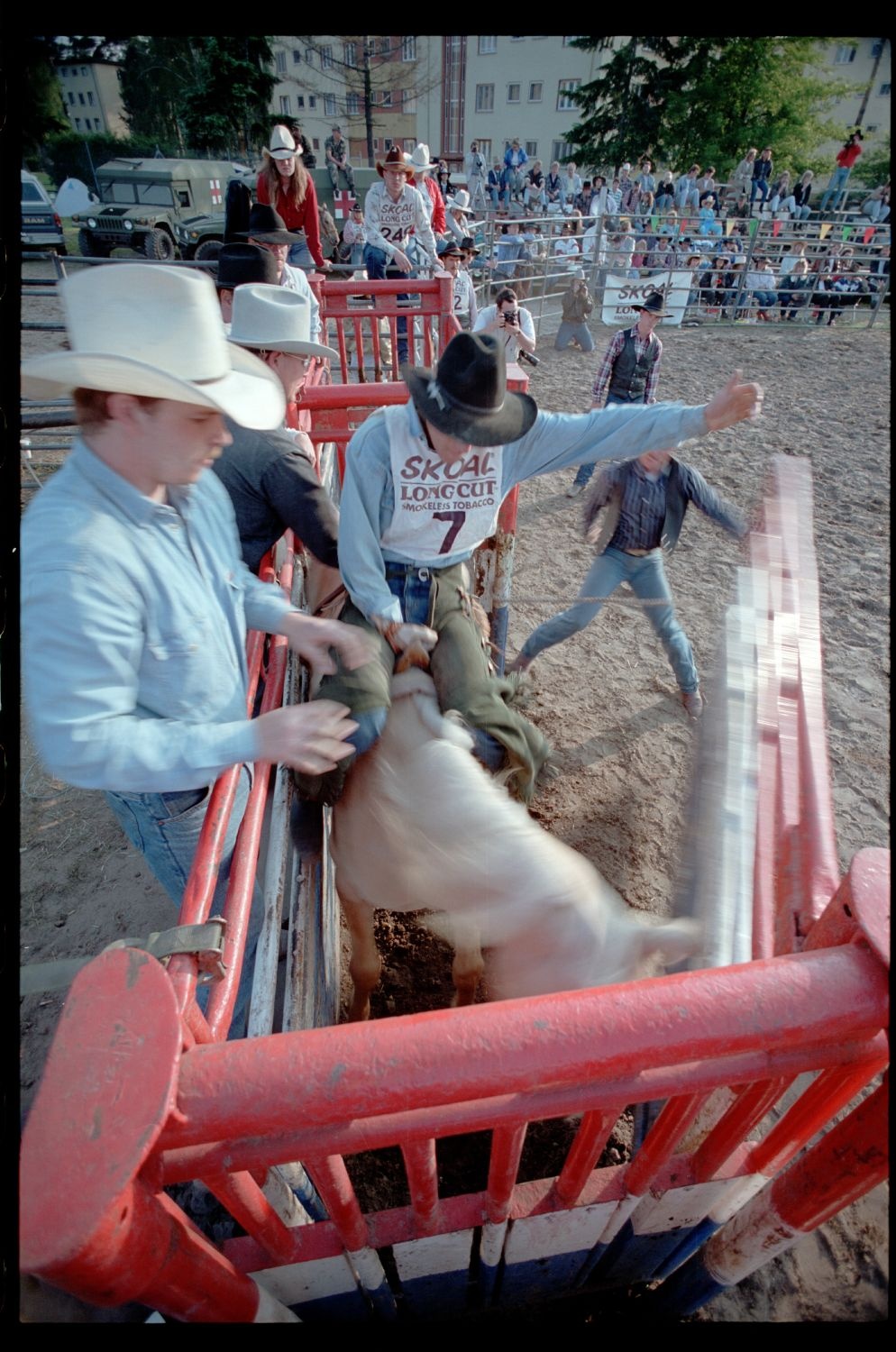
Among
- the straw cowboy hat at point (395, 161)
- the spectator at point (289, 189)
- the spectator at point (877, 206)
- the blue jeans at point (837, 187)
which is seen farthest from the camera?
the blue jeans at point (837, 187)

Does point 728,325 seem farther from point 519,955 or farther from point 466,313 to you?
point 519,955

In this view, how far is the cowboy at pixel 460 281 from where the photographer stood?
7457mm

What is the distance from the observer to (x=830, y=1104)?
4.69ft

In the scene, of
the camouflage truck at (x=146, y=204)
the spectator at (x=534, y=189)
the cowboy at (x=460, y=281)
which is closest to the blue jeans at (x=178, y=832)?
the cowboy at (x=460, y=281)

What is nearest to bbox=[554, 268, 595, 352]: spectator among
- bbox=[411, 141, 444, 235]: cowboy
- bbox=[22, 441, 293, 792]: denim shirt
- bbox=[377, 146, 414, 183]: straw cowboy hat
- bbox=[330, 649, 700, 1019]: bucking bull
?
bbox=[411, 141, 444, 235]: cowboy

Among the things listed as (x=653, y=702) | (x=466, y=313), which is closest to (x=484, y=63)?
(x=466, y=313)

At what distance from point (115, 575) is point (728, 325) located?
1525 cm

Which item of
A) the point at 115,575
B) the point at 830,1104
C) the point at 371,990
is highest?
the point at 115,575

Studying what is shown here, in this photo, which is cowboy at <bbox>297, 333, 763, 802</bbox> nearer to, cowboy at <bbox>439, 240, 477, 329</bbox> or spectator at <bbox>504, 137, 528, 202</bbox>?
cowboy at <bbox>439, 240, 477, 329</bbox>

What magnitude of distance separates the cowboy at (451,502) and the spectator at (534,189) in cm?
2276

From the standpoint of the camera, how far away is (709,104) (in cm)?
2466

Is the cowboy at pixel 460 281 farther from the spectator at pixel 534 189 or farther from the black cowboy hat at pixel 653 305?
the spectator at pixel 534 189

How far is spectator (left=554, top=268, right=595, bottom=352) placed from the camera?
10719 millimetres

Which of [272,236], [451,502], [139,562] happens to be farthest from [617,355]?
[139,562]
